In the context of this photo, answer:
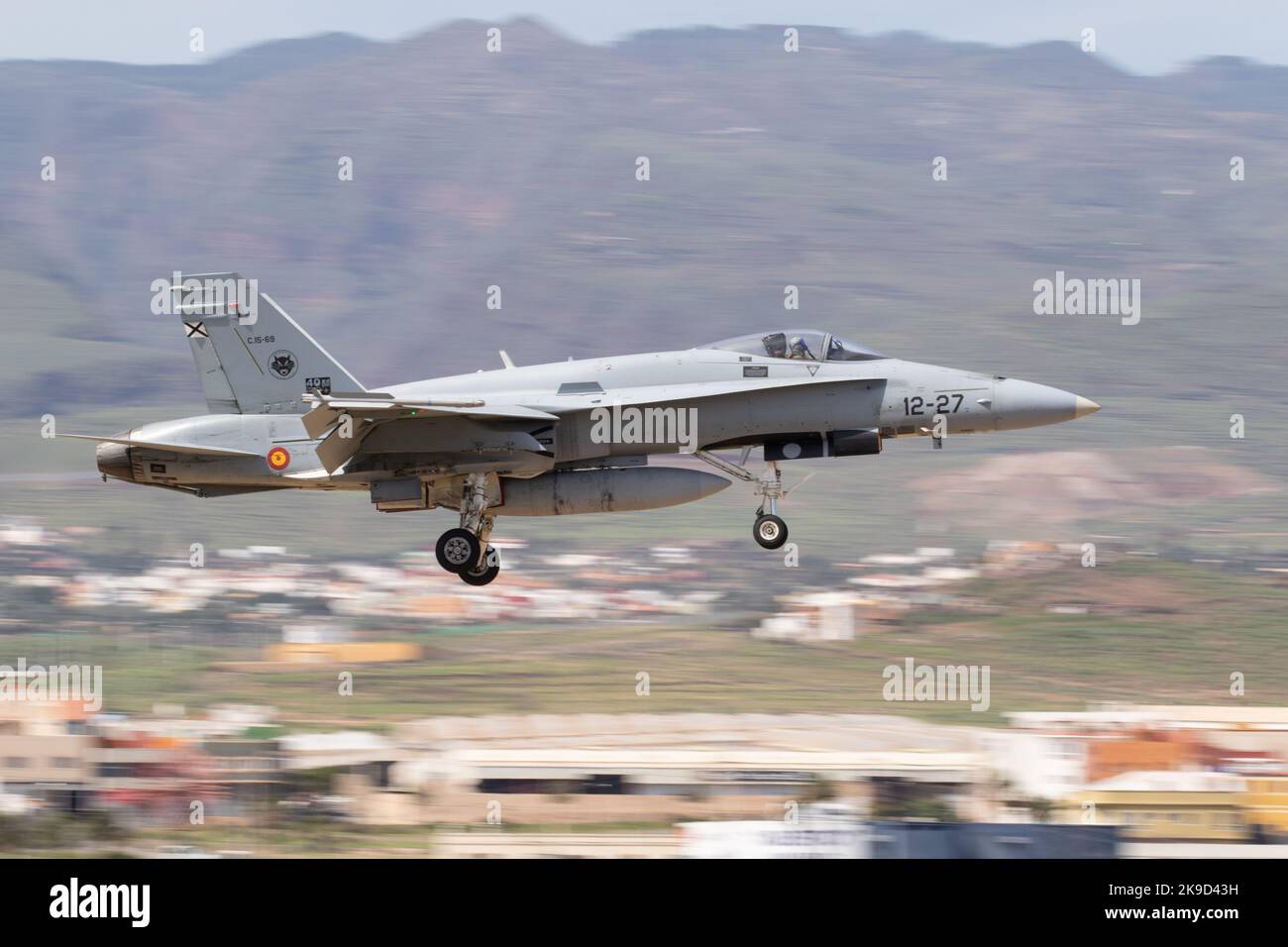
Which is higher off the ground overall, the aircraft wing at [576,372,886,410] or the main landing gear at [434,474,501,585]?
the aircraft wing at [576,372,886,410]

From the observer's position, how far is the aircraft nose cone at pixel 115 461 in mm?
24062

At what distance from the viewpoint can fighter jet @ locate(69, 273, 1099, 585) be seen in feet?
75.9

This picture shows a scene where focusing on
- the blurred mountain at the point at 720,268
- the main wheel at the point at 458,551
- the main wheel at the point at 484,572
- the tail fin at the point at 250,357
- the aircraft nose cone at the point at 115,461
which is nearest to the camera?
the main wheel at the point at 458,551

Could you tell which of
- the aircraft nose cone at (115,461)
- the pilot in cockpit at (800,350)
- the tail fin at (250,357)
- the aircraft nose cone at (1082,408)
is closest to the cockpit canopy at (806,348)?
the pilot in cockpit at (800,350)

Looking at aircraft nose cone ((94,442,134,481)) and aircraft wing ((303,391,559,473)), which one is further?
aircraft nose cone ((94,442,134,481))

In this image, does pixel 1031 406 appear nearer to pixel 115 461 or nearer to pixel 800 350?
pixel 800 350

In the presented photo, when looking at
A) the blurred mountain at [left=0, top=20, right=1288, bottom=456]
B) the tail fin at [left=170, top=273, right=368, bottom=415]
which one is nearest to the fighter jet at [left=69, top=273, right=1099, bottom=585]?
the tail fin at [left=170, top=273, right=368, bottom=415]

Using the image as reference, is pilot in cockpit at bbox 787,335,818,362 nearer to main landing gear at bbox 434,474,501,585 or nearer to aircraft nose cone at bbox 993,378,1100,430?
aircraft nose cone at bbox 993,378,1100,430

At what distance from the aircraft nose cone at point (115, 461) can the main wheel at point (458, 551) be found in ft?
16.5

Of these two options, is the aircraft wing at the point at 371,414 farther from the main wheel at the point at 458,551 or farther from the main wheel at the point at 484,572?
the main wheel at the point at 484,572

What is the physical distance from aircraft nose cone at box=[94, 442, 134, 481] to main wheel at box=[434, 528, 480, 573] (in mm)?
5018
